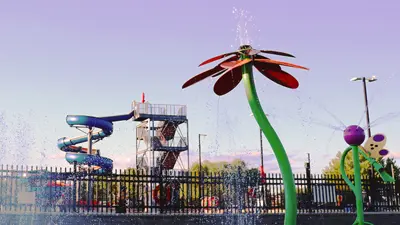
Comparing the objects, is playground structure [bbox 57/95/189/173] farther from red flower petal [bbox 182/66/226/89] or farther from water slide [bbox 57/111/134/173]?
red flower petal [bbox 182/66/226/89]

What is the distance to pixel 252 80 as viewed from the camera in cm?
664

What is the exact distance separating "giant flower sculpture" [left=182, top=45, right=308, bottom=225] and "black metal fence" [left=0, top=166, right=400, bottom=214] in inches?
289

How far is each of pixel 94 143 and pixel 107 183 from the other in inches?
792

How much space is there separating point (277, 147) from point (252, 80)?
1.08 meters

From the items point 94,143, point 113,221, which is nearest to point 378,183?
point 113,221

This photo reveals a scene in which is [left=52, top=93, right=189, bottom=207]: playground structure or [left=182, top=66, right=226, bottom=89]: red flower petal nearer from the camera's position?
[left=182, top=66, right=226, bottom=89]: red flower petal

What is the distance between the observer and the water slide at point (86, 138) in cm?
2870

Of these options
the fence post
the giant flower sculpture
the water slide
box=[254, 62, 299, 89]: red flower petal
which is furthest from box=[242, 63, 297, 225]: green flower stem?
the water slide

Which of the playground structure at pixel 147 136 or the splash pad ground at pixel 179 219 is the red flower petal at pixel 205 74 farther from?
the playground structure at pixel 147 136

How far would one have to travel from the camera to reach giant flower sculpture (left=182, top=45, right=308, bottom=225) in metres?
6.16

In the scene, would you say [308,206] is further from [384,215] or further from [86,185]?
[86,185]

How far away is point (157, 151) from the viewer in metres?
31.7

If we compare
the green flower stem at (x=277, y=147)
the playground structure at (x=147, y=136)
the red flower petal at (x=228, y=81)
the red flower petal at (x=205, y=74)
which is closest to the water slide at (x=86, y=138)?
the playground structure at (x=147, y=136)

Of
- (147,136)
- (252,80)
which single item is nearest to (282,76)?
(252,80)
